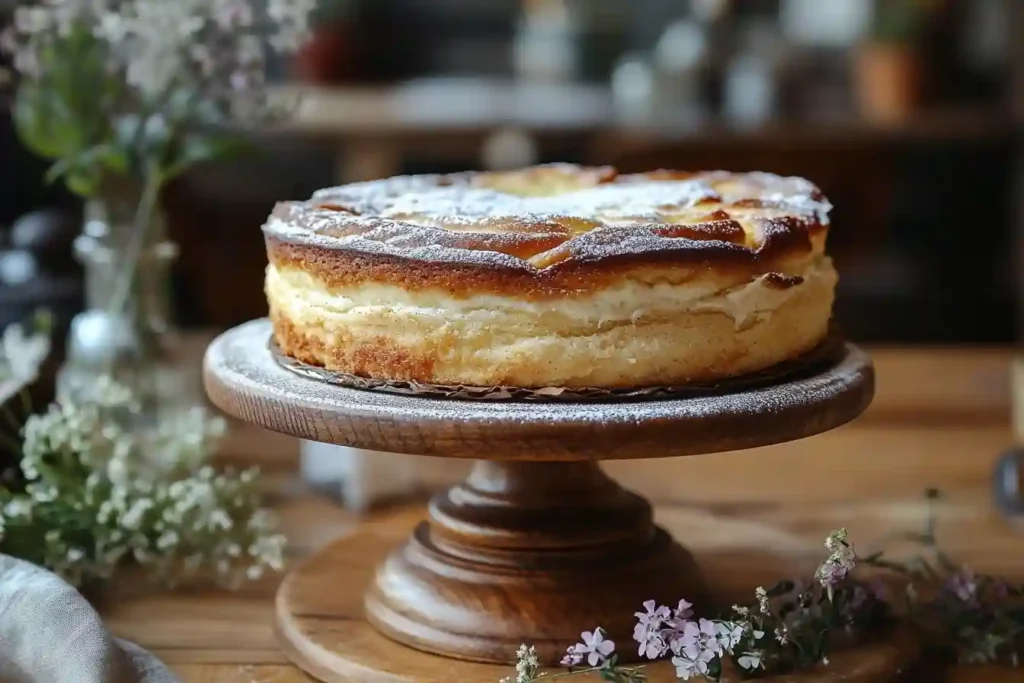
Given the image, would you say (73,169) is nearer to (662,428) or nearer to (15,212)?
(662,428)

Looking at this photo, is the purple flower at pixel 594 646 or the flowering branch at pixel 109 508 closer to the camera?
the purple flower at pixel 594 646

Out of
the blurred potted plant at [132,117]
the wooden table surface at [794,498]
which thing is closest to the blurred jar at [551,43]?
the wooden table surface at [794,498]

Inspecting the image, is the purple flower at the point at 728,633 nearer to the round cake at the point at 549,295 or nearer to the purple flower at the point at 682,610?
the purple flower at the point at 682,610

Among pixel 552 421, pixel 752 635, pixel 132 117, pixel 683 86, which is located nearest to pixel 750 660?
pixel 752 635

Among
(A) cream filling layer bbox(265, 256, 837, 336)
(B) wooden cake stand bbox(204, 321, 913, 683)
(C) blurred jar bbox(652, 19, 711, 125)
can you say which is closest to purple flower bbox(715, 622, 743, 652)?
(B) wooden cake stand bbox(204, 321, 913, 683)

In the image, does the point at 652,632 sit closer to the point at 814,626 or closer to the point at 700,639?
the point at 700,639

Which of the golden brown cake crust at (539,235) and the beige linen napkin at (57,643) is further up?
the golden brown cake crust at (539,235)
